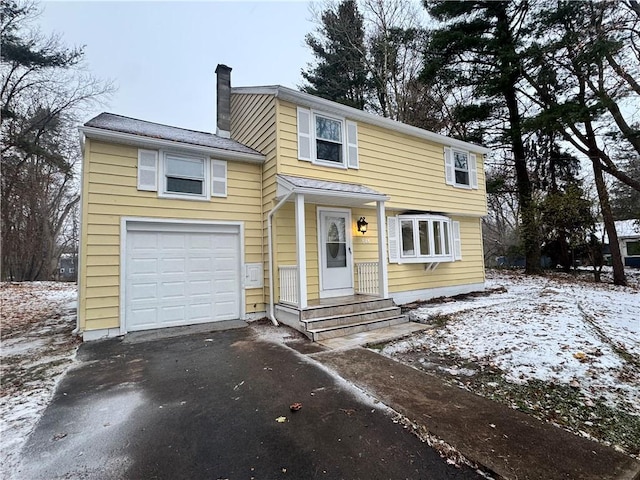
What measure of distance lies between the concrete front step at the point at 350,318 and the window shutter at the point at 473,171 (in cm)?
607

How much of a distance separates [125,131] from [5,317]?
5926mm

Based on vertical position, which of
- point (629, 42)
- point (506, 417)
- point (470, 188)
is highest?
point (629, 42)

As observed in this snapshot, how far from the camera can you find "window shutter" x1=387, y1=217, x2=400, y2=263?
27.3ft

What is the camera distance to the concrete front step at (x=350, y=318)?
5.62m

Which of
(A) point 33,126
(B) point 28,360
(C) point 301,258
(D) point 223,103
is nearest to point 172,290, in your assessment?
(B) point 28,360

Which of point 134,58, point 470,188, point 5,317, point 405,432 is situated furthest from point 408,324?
point 134,58

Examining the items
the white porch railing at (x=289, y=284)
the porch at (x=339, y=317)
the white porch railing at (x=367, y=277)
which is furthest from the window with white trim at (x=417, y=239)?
the white porch railing at (x=289, y=284)

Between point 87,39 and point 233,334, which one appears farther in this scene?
point 87,39

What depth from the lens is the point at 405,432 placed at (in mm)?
2512

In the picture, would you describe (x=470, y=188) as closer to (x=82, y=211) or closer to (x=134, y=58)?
(x=82, y=211)

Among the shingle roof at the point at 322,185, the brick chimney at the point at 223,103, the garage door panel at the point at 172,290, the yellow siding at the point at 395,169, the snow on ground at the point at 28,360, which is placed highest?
the brick chimney at the point at 223,103

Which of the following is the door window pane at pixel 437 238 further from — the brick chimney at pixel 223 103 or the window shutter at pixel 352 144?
the brick chimney at pixel 223 103

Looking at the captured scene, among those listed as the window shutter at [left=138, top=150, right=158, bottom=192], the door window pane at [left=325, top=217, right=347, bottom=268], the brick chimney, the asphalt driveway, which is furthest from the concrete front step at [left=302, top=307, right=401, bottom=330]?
the brick chimney

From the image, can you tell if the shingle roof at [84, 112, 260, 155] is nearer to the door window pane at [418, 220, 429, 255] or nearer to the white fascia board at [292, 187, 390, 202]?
the white fascia board at [292, 187, 390, 202]
